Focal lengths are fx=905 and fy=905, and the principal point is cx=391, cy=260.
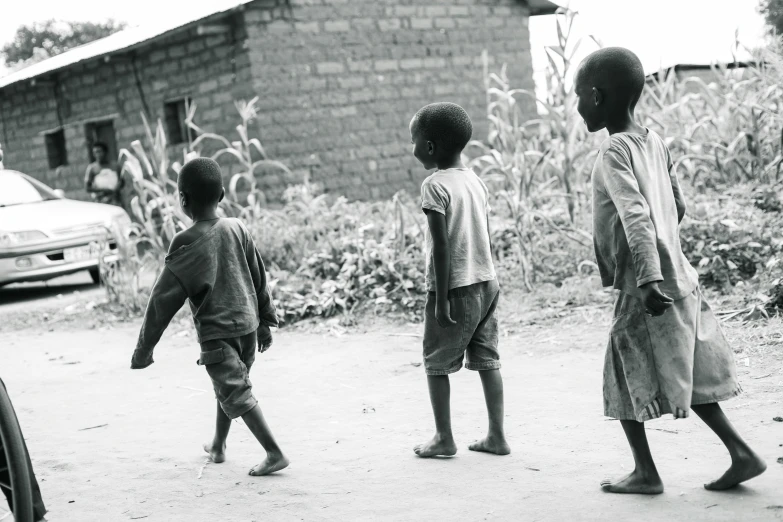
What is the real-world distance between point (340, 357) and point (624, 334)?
10.0 feet

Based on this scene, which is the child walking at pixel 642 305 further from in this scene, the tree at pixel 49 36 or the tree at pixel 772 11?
the tree at pixel 49 36

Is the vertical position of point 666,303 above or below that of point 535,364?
above

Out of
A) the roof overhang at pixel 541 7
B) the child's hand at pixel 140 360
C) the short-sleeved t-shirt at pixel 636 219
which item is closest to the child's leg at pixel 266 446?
the child's hand at pixel 140 360

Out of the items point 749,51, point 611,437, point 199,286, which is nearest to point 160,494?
point 199,286

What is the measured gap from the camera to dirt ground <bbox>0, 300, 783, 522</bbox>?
2.93 m

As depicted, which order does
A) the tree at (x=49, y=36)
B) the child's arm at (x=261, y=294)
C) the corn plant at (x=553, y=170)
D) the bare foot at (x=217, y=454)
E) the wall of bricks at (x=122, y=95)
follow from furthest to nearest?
the tree at (x=49, y=36) → the wall of bricks at (x=122, y=95) → the corn plant at (x=553, y=170) → the bare foot at (x=217, y=454) → the child's arm at (x=261, y=294)

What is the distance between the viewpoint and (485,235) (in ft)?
11.4

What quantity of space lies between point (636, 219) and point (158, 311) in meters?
1.73

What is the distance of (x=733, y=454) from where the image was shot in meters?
2.73

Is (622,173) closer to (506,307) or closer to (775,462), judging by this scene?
(775,462)

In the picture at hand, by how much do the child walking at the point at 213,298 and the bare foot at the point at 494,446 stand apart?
0.75 meters

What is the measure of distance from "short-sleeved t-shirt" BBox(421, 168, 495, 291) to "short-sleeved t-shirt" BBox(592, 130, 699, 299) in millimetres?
631

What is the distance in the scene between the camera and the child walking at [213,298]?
10.9 feet

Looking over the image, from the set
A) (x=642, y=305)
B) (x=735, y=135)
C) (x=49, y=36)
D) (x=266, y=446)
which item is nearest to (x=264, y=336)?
(x=266, y=446)
